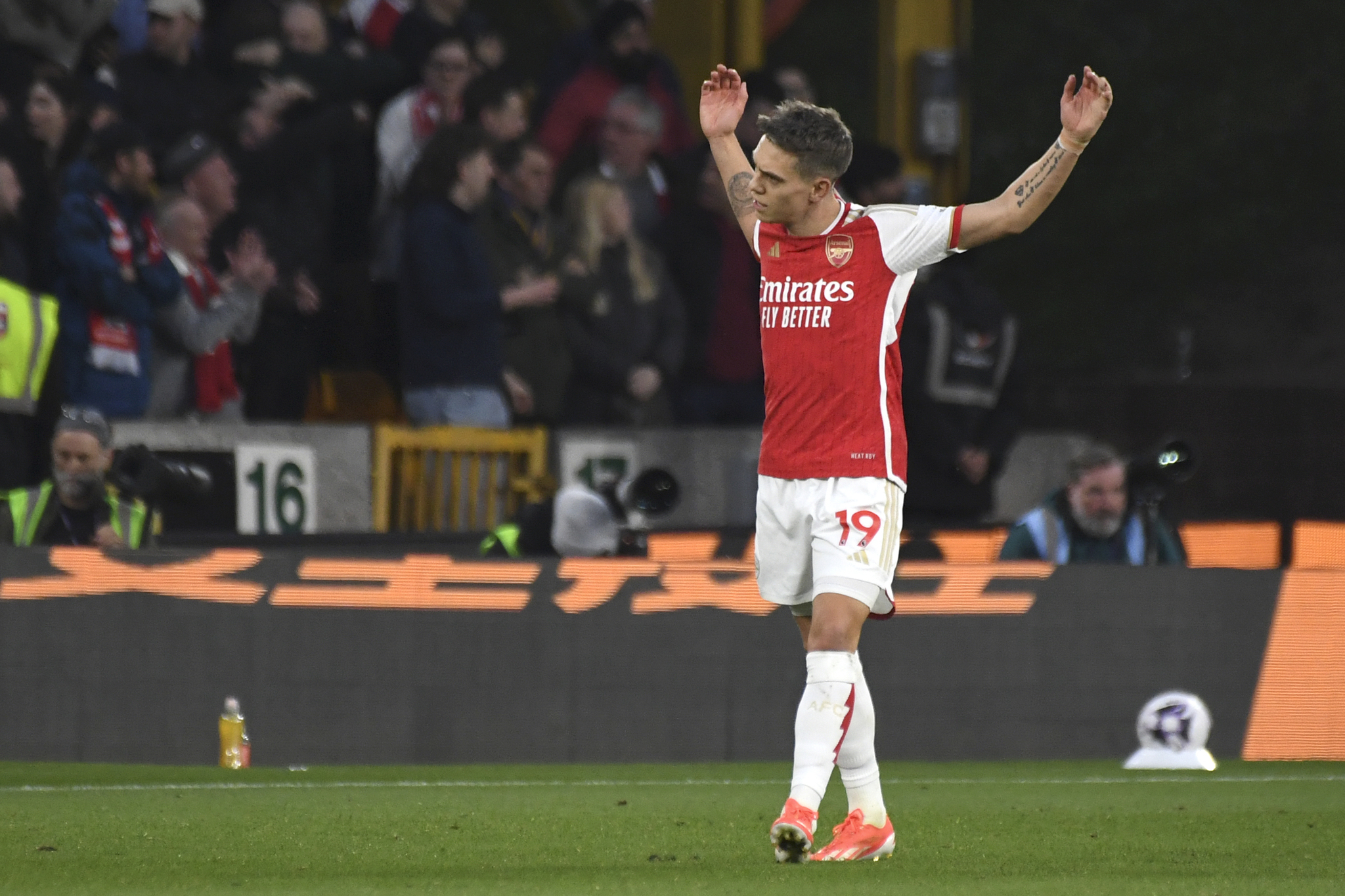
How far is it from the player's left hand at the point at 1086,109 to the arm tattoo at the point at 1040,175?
58 mm

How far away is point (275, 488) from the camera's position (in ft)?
43.0

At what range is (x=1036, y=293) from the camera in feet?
105

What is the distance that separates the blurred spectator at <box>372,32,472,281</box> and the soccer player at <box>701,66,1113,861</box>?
699 centimetres

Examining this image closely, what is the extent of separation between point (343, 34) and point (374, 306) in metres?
2.04

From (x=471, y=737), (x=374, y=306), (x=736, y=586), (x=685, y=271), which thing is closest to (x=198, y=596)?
(x=471, y=737)

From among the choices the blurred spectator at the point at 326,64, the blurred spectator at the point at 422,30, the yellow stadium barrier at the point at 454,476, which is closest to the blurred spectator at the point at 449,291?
the yellow stadium barrier at the point at 454,476

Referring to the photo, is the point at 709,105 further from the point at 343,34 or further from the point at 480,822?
the point at 343,34

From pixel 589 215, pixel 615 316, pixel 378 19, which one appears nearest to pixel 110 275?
pixel 589 215

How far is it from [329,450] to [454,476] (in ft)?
2.40

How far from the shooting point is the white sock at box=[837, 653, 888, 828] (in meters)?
7.35

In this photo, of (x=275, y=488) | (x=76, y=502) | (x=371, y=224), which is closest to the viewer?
(x=76, y=502)

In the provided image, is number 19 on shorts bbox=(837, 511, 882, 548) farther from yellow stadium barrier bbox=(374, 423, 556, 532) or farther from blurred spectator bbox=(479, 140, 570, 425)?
blurred spectator bbox=(479, 140, 570, 425)

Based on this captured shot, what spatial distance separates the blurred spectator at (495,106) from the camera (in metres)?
14.2

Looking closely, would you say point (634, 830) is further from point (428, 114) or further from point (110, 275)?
point (428, 114)
